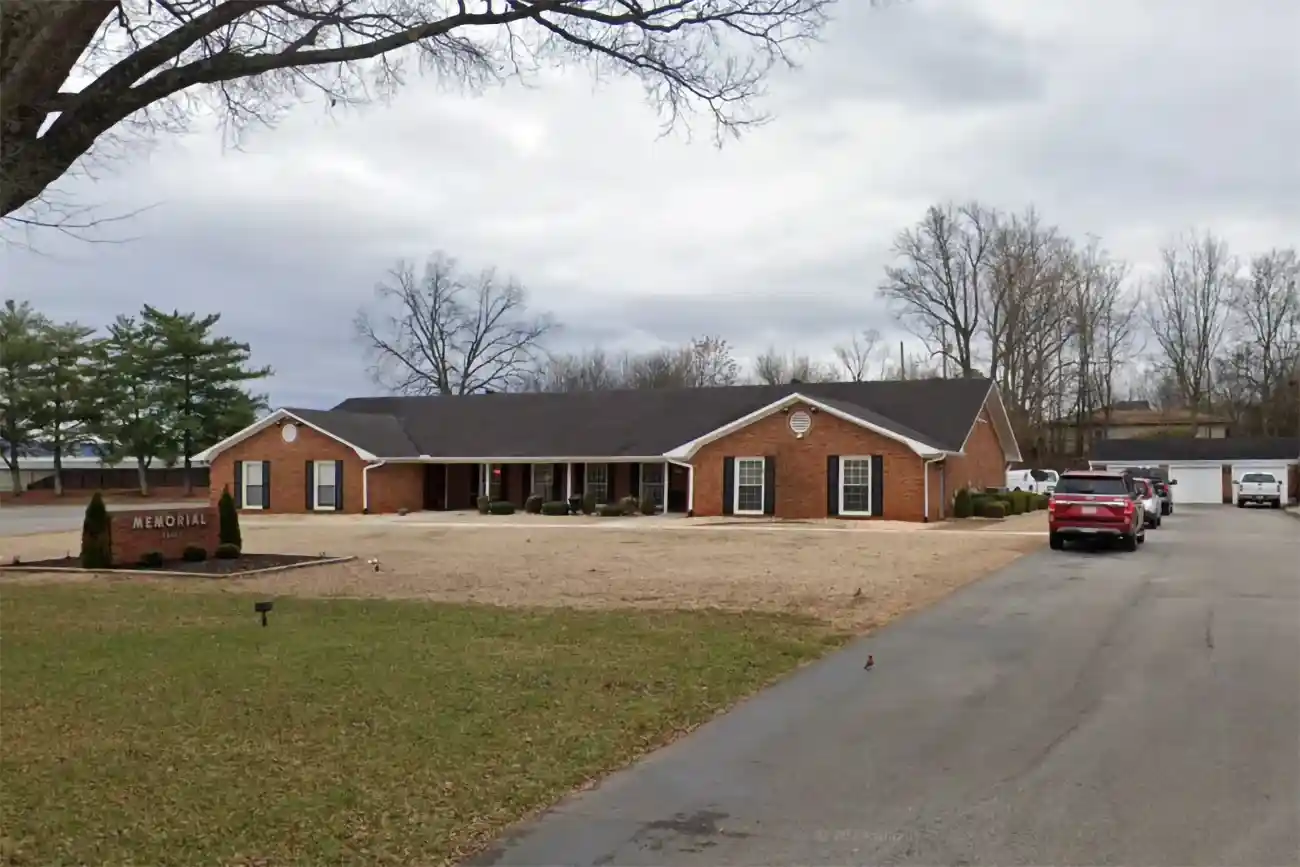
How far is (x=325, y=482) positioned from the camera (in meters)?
39.8

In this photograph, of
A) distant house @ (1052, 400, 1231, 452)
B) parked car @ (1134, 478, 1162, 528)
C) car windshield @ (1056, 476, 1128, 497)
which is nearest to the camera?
car windshield @ (1056, 476, 1128, 497)

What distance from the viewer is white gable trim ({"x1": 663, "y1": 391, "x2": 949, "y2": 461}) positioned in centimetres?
3238

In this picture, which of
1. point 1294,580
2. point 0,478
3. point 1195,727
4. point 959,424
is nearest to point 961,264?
point 959,424

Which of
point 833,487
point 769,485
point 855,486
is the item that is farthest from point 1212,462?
point 769,485

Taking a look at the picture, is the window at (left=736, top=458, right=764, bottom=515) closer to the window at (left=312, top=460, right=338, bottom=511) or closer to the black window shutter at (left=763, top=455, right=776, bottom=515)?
the black window shutter at (left=763, top=455, right=776, bottom=515)

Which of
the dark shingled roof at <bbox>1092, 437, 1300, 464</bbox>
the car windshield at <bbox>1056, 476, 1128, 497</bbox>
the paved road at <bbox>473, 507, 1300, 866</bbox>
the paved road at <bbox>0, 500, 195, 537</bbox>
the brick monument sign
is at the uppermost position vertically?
the dark shingled roof at <bbox>1092, 437, 1300, 464</bbox>

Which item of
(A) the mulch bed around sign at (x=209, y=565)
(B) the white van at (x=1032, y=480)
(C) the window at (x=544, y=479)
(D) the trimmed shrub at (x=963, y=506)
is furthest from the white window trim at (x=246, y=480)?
(B) the white van at (x=1032, y=480)

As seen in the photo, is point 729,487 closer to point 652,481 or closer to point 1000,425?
point 652,481

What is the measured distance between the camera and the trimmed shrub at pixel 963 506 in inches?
1362

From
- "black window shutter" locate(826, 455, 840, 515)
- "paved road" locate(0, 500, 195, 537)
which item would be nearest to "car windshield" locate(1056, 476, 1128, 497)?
"black window shutter" locate(826, 455, 840, 515)

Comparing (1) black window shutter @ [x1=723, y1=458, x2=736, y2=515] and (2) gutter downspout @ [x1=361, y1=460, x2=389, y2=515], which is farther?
(2) gutter downspout @ [x1=361, y1=460, x2=389, y2=515]

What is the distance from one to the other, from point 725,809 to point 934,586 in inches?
419

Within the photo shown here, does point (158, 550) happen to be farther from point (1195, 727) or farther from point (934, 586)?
point (1195, 727)

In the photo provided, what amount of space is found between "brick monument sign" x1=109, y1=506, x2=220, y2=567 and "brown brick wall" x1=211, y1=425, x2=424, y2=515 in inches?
743
